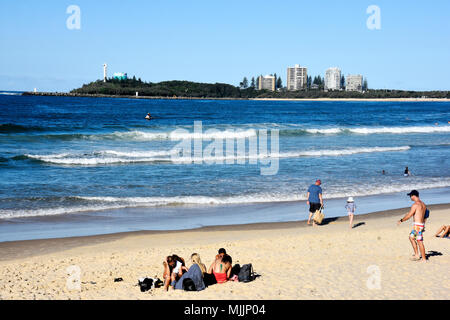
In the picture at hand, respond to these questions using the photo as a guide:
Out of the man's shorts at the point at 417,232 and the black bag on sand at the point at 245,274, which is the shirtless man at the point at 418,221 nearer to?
the man's shorts at the point at 417,232

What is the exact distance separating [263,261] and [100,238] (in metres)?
4.52

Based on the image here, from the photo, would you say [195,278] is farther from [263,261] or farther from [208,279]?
[263,261]

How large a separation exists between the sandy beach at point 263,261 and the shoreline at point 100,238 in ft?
0.08

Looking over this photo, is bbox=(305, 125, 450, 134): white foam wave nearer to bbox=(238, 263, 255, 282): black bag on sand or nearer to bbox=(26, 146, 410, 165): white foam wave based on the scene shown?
bbox=(26, 146, 410, 165): white foam wave

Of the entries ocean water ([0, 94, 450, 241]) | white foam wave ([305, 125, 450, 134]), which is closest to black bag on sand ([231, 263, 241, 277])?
ocean water ([0, 94, 450, 241])

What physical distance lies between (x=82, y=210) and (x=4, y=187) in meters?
5.00

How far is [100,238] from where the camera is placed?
12578 millimetres

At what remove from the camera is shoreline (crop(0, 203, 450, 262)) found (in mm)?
11359

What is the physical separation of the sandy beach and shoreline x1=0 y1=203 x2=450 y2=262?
Answer: 0.02m

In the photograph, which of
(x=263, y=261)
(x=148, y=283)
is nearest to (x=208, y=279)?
(x=148, y=283)

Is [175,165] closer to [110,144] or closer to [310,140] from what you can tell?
[110,144]

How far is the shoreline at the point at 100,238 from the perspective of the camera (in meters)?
11.4

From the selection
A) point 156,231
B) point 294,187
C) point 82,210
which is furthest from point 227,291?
point 294,187

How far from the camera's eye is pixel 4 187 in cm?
1862
